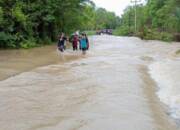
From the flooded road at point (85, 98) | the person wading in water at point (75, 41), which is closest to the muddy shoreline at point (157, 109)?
the flooded road at point (85, 98)

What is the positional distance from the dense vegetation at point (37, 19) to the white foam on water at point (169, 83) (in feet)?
42.4

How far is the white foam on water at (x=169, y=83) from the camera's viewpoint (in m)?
11.1

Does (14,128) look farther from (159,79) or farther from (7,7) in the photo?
(7,7)

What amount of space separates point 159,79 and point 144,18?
72005 mm

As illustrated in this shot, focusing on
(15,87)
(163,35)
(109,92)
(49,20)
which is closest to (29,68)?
(15,87)

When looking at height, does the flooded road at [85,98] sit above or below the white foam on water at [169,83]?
above

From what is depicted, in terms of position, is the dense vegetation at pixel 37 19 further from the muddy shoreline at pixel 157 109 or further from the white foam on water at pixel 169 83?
the muddy shoreline at pixel 157 109

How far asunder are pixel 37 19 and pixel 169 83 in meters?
20.6

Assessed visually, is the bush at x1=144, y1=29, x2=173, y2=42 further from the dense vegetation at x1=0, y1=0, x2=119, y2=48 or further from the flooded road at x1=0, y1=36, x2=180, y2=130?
the flooded road at x1=0, y1=36, x2=180, y2=130

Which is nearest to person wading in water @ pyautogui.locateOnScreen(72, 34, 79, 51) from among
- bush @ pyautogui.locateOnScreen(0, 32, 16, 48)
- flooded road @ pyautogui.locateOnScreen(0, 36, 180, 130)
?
bush @ pyautogui.locateOnScreen(0, 32, 16, 48)

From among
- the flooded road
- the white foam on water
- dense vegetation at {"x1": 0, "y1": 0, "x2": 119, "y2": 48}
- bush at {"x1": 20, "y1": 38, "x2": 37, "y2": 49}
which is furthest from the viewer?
bush at {"x1": 20, "y1": 38, "x2": 37, "y2": 49}

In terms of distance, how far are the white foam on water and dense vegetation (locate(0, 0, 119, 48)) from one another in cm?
1291

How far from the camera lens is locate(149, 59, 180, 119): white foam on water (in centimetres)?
1110

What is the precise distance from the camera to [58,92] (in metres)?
12.1
